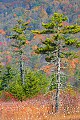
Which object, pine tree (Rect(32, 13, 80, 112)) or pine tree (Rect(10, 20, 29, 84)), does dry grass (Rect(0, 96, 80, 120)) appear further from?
pine tree (Rect(10, 20, 29, 84))

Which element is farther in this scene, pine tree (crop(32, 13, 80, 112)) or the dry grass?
pine tree (crop(32, 13, 80, 112))

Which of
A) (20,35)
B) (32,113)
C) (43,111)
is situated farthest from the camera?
(20,35)

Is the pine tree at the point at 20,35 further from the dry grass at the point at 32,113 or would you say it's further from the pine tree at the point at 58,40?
the dry grass at the point at 32,113

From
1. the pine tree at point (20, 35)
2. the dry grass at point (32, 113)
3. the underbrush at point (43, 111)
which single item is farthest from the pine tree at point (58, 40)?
the pine tree at point (20, 35)

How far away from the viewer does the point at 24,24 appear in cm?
4191

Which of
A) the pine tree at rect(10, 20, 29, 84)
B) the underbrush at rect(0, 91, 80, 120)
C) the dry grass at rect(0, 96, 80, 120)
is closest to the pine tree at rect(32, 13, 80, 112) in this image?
the underbrush at rect(0, 91, 80, 120)

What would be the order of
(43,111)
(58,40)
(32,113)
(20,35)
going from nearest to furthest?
(32,113) → (43,111) → (58,40) → (20,35)

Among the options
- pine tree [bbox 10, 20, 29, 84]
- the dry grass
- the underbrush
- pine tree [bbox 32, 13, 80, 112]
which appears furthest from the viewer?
pine tree [bbox 10, 20, 29, 84]

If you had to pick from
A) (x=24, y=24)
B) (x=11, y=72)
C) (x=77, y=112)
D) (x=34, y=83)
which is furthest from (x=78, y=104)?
(x=11, y=72)

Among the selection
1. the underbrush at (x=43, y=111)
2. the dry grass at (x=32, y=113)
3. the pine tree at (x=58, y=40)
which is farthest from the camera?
the pine tree at (x=58, y=40)

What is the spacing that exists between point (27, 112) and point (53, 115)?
2.09 m

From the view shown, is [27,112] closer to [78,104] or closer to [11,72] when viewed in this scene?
[78,104]

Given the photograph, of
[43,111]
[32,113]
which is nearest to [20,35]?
[43,111]

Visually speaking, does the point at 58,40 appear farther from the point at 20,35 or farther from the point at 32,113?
the point at 20,35
